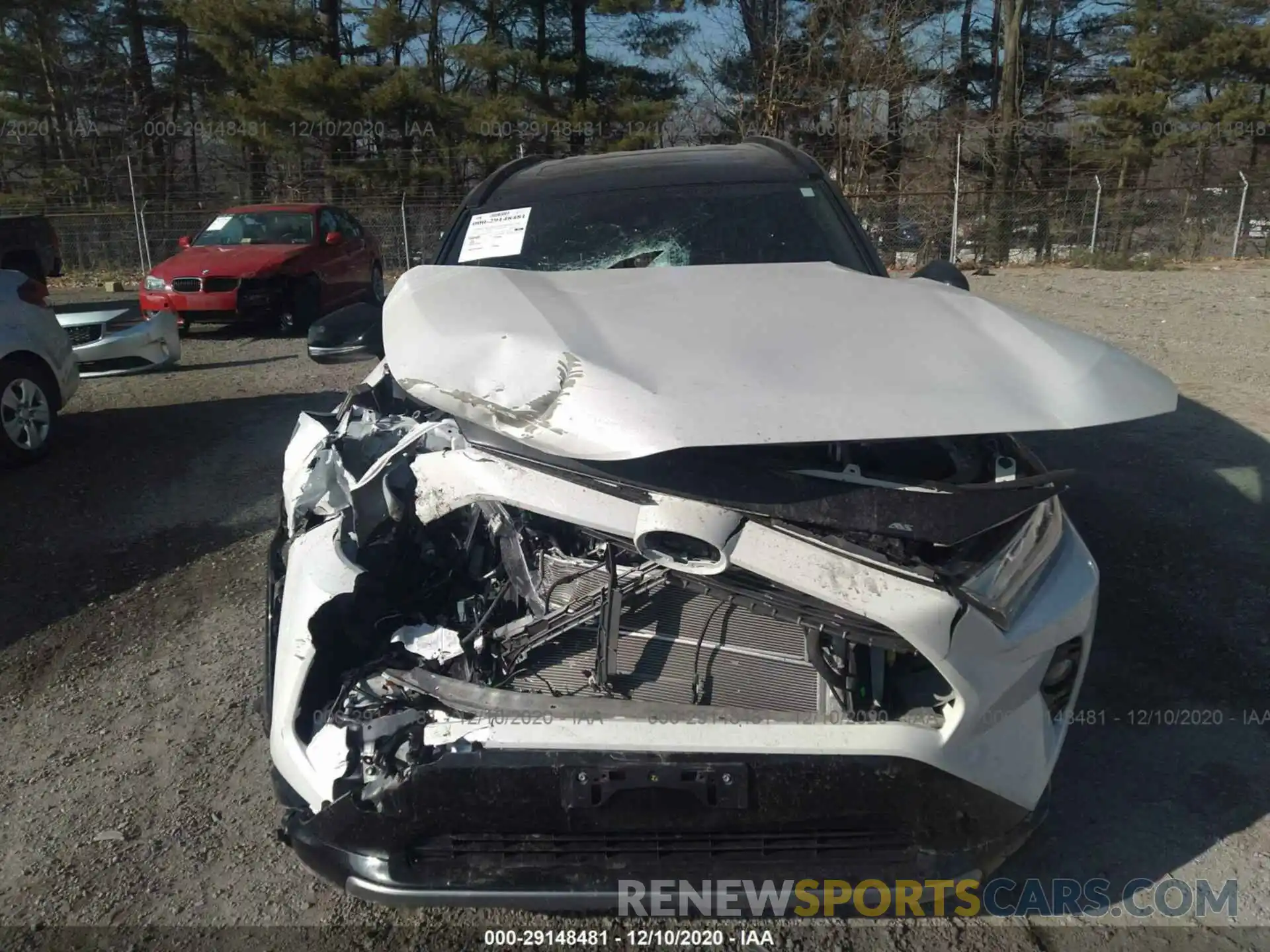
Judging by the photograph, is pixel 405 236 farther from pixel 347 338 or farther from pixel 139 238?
pixel 347 338

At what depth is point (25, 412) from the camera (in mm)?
6207

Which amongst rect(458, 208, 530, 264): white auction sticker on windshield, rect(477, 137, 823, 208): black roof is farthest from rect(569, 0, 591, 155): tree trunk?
rect(458, 208, 530, 264): white auction sticker on windshield

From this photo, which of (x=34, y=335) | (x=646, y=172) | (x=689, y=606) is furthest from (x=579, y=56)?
(x=689, y=606)

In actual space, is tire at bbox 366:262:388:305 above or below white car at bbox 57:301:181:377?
below

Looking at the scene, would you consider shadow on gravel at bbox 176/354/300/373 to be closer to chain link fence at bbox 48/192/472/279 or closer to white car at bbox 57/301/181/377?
white car at bbox 57/301/181/377

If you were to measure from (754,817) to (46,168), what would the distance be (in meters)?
27.7

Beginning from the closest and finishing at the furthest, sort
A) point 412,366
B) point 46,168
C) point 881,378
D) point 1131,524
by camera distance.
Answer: point 881,378
point 412,366
point 1131,524
point 46,168

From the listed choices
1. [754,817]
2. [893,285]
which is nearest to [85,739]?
[754,817]

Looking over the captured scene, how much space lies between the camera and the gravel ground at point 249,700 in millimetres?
2471

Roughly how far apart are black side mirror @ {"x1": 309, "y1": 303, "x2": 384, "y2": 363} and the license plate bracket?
1.91 meters

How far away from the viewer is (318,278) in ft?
37.9

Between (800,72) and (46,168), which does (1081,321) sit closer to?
(800,72)

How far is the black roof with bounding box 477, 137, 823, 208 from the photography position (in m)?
4.00

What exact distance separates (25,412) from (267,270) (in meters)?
5.17
